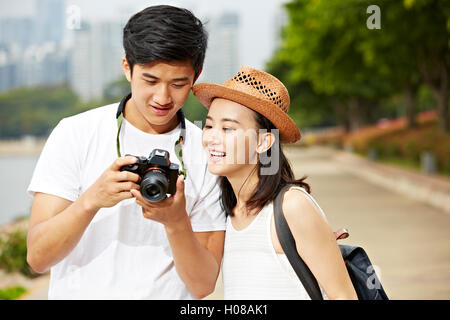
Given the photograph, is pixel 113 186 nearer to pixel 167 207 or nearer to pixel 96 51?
pixel 167 207

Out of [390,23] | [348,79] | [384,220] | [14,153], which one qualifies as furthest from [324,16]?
[14,153]

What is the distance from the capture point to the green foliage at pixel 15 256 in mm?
6594

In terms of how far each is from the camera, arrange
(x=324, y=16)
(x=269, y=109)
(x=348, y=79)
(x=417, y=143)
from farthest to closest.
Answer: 1. (x=348, y=79)
2. (x=417, y=143)
3. (x=324, y=16)
4. (x=269, y=109)

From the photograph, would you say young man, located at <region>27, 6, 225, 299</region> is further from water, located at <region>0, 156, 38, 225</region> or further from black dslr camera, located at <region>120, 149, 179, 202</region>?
water, located at <region>0, 156, 38, 225</region>

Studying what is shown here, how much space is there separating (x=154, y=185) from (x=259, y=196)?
40 centimetres

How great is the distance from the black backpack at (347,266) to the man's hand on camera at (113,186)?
457 millimetres

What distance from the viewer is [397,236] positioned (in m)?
8.02

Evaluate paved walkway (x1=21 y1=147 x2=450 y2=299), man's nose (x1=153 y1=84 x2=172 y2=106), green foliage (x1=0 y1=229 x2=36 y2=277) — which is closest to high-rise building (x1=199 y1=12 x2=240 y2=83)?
paved walkway (x1=21 y1=147 x2=450 y2=299)

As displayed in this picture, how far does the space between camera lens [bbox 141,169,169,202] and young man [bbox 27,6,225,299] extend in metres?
0.07

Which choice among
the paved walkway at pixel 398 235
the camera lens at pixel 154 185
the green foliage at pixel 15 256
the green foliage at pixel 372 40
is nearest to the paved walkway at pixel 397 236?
the paved walkway at pixel 398 235

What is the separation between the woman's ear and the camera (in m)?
1.96
